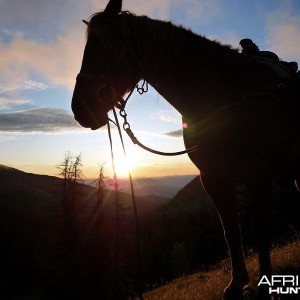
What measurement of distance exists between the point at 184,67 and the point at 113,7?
3.99 ft

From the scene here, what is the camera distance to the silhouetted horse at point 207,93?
13.8 ft

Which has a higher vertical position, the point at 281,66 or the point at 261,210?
the point at 281,66

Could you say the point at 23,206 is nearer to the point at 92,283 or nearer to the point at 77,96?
the point at 92,283

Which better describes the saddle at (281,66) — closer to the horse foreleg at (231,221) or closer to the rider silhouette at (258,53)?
the rider silhouette at (258,53)

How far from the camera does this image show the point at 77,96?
4191mm

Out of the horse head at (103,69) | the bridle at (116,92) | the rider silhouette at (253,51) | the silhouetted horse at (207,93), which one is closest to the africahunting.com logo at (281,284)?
the silhouetted horse at (207,93)

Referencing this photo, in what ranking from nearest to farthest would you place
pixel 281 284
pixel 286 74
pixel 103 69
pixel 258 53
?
pixel 103 69, pixel 281 284, pixel 286 74, pixel 258 53

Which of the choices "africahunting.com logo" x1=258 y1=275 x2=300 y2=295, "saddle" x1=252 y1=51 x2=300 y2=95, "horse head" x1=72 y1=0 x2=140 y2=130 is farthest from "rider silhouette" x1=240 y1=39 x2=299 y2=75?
"africahunting.com logo" x1=258 y1=275 x2=300 y2=295

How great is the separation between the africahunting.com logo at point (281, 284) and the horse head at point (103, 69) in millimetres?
3048

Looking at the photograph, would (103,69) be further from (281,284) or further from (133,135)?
(281,284)

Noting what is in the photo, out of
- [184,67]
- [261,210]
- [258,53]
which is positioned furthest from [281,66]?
[261,210]

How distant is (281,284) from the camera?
4648 millimetres

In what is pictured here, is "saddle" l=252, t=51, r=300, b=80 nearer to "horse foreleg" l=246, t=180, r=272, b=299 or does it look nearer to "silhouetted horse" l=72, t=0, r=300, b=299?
"silhouetted horse" l=72, t=0, r=300, b=299

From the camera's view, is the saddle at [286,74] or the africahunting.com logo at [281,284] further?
the saddle at [286,74]
